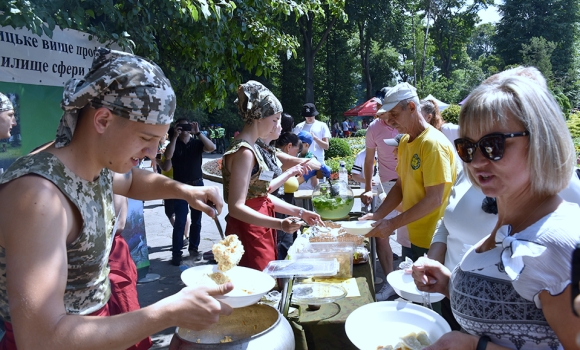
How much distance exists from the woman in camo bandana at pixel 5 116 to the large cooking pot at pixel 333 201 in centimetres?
246

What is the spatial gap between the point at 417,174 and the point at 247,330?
1.78m

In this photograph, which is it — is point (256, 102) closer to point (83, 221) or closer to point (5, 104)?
point (83, 221)

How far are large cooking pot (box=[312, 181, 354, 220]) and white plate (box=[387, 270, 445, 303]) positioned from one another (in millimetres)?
1429

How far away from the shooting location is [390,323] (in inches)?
68.9

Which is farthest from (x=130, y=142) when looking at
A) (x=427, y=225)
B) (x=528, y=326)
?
(x=427, y=225)

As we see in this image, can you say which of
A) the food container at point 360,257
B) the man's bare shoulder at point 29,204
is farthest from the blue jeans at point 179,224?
the man's bare shoulder at point 29,204

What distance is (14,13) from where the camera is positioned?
2760 millimetres

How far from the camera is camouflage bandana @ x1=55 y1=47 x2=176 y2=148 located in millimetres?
1267

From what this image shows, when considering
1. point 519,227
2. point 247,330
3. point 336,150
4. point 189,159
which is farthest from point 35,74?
point 336,150

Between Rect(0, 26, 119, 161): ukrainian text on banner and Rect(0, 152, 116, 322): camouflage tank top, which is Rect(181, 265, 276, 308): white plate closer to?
Rect(0, 152, 116, 322): camouflage tank top

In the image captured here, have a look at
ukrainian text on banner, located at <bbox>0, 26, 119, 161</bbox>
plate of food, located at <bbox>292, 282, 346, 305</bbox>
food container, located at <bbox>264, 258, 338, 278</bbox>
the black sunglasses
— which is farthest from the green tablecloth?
ukrainian text on banner, located at <bbox>0, 26, 119, 161</bbox>

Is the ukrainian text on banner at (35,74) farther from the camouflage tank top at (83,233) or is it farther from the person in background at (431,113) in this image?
the person in background at (431,113)

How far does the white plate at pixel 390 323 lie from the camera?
5.45 feet

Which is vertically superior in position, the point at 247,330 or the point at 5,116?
the point at 5,116
